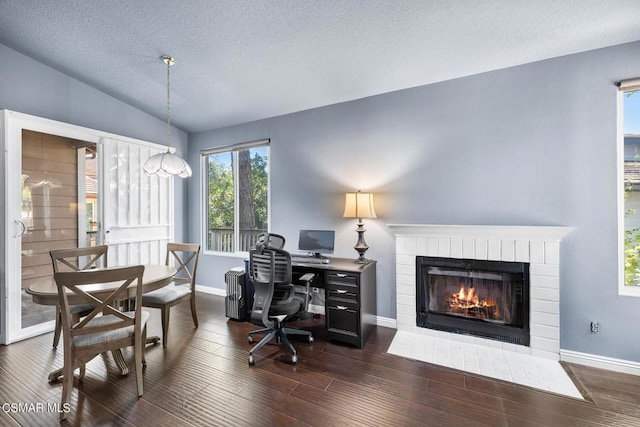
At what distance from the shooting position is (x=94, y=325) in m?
1.88

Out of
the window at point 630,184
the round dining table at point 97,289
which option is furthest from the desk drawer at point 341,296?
the window at point 630,184

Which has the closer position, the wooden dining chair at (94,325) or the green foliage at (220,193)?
the wooden dining chair at (94,325)

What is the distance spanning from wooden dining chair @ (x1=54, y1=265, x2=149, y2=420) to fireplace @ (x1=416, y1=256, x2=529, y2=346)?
2675mm

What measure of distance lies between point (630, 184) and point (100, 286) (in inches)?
180

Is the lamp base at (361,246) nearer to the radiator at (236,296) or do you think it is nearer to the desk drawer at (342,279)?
the desk drawer at (342,279)

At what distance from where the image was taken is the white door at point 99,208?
9.18 feet

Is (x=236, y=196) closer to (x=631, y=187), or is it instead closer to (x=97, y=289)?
(x=97, y=289)

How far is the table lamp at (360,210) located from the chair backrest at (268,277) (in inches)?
40.7

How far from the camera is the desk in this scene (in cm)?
269

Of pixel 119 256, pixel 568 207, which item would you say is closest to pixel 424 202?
pixel 568 207

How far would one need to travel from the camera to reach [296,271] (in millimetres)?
3033

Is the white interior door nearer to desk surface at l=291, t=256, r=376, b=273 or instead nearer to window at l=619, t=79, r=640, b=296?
desk surface at l=291, t=256, r=376, b=273

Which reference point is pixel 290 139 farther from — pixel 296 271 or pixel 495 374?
pixel 495 374

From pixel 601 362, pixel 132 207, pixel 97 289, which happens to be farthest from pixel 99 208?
pixel 601 362
